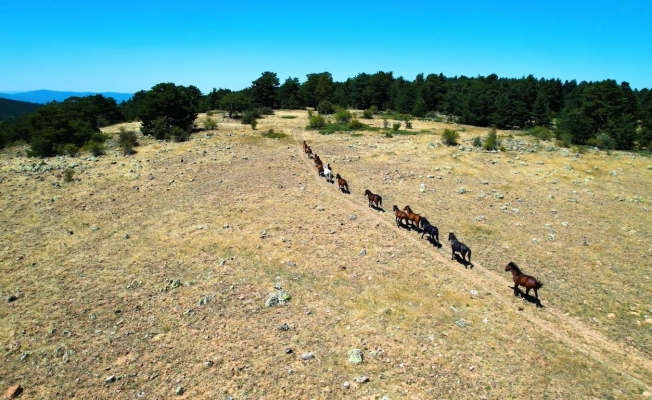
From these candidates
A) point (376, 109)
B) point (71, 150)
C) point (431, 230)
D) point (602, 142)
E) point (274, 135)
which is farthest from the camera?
point (376, 109)

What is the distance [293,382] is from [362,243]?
7455mm

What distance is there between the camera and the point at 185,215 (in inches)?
694

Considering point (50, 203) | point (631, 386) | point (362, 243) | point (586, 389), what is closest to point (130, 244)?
point (50, 203)

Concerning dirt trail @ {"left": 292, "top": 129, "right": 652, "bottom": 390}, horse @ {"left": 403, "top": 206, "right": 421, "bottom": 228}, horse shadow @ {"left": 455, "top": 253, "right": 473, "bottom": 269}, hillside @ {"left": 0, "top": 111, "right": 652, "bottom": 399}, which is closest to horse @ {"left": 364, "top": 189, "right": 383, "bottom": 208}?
hillside @ {"left": 0, "top": 111, "right": 652, "bottom": 399}

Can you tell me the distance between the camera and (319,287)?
11.9 meters

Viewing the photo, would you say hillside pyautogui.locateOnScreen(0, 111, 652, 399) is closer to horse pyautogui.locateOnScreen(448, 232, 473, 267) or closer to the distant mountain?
horse pyautogui.locateOnScreen(448, 232, 473, 267)

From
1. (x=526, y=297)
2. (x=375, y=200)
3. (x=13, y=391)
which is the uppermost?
(x=375, y=200)

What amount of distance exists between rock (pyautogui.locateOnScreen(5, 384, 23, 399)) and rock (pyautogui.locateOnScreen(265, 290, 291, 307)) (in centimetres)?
613

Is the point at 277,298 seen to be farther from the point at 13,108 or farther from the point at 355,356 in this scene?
the point at 13,108

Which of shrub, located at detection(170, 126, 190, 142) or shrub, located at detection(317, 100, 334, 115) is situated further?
shrub, located at detection(317, 100, 334, 115)

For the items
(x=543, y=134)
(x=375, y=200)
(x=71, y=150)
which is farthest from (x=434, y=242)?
(x=71, y=150)

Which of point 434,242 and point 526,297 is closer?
point 526,297

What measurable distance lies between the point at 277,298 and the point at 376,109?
2286 inches

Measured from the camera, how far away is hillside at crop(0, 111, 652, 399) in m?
8.50
